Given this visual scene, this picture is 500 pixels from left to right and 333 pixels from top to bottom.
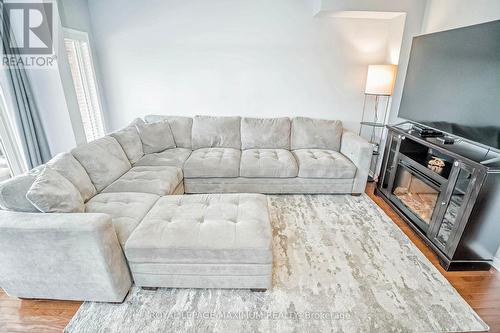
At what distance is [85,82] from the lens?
3229mm

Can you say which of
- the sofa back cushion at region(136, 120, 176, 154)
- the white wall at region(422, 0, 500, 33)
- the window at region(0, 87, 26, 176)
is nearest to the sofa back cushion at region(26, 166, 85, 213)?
the window at region(0, 87, 26, 176)

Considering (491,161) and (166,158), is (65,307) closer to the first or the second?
(166,158)

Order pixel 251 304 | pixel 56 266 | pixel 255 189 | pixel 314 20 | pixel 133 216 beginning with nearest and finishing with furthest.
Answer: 1. pixel 56 266
2. pixel 251 304
3. pixel 133 216
4. pixel 255 189
5. pixel 314 20

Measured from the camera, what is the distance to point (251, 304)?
5.19 feet

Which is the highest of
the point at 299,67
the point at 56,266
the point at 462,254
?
the point at 299,67

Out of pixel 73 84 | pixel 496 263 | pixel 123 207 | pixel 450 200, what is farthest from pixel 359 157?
pixel 73 84

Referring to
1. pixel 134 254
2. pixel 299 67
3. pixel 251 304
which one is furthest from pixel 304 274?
pixel 299 67

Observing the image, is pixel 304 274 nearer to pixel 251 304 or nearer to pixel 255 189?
pixel 251 304

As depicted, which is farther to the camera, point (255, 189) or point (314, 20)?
point (314, 20)

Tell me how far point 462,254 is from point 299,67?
2.69m

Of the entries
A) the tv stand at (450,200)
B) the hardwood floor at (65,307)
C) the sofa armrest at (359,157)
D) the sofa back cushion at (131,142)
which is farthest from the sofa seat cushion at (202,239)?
the sofa armrest at (359,157)

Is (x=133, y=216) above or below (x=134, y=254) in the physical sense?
above

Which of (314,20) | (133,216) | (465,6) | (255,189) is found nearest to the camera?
(133,216)

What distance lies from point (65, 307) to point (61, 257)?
1.40ft
